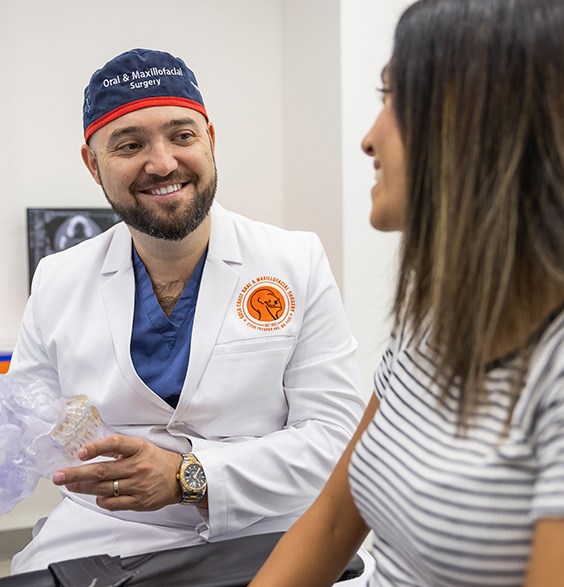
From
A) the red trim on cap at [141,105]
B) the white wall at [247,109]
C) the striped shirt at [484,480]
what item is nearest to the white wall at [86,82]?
the white wall at [247,109]

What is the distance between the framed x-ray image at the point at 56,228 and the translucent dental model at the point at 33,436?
1799 mm

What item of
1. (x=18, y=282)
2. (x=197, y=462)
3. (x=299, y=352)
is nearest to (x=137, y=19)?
(x=18, y=282)

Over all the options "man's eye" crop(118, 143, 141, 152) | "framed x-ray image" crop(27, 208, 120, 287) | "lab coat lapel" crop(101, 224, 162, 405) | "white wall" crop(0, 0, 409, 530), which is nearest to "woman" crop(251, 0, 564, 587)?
"lab coat lapel" crop(101, 224, 162, 405)

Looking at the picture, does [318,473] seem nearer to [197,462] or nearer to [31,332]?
[197,462]

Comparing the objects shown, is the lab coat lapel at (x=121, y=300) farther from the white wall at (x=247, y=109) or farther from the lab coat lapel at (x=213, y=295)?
the white wall at (x=247, y=109)

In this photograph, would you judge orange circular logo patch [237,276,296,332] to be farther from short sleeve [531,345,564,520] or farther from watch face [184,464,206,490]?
short sleeve [531,345,564,520]

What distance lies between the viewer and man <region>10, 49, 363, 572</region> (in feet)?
5.49

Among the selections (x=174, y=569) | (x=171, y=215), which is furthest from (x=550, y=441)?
(x=171, y=215)

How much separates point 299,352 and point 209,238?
1.18 ft

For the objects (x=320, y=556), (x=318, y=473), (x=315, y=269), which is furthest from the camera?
(x=315, y=269)

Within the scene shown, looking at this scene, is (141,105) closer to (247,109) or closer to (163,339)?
(163,339)

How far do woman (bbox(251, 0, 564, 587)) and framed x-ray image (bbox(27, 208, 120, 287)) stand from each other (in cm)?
270

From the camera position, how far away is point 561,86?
802 millimetres

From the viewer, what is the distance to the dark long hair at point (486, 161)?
2.66 feet
